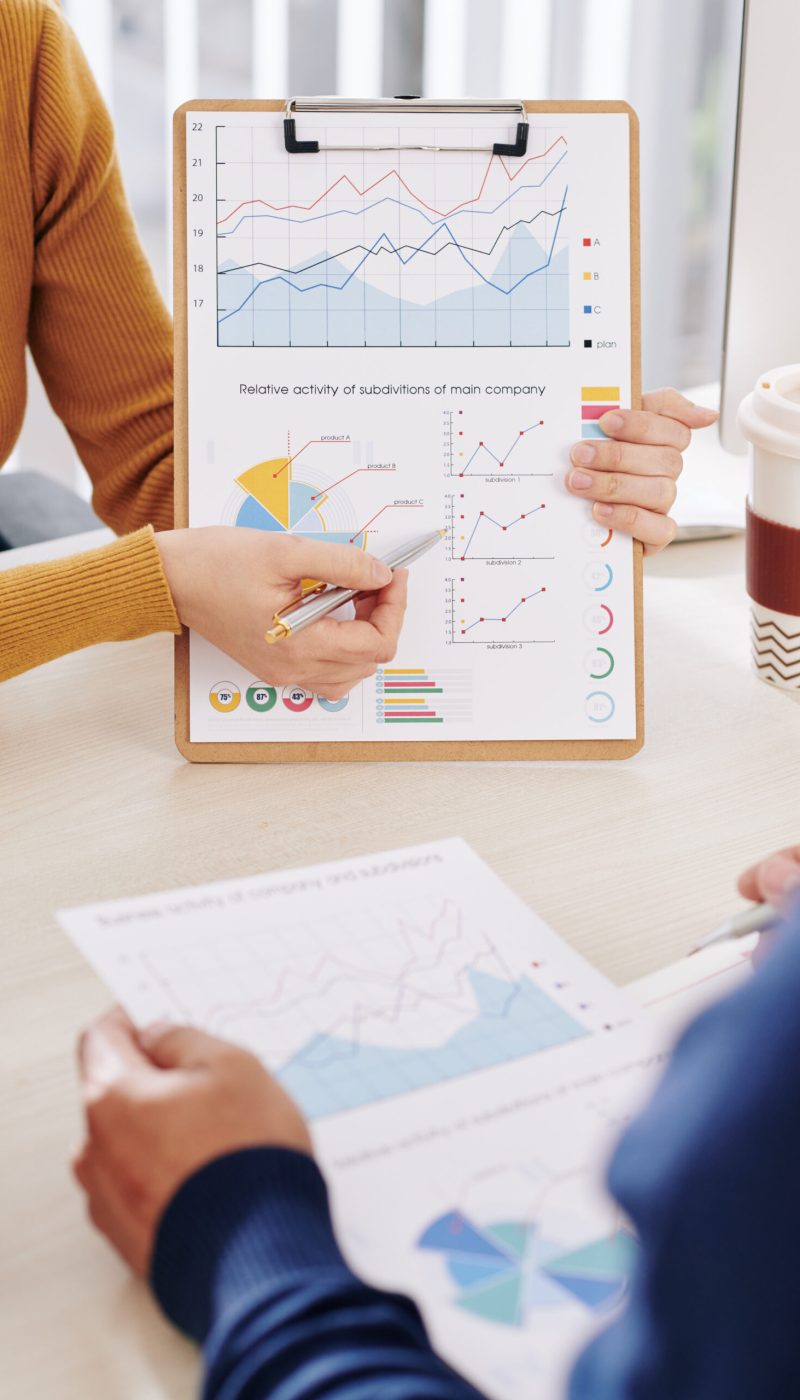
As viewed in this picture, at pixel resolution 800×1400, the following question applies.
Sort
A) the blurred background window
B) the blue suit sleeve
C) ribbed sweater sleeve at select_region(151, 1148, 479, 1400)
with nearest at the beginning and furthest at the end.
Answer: the blue suit sleeve < ribbed sweater sleeve at select_region(151, 1148, 479, 1400) < the blurred background window

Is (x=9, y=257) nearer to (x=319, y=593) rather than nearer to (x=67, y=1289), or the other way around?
(x=319, y=593)

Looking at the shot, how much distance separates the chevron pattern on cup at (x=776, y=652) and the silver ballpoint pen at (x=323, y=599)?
259 millimetres

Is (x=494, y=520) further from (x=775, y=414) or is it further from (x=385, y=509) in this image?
(x=775, y=414)

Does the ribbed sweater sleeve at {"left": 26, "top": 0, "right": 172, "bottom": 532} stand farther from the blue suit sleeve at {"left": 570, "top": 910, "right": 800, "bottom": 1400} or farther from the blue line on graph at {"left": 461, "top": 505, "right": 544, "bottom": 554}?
the blue suit sleeve at {"left": 570, "top": 910, "right": 800, "bottom": 1400}

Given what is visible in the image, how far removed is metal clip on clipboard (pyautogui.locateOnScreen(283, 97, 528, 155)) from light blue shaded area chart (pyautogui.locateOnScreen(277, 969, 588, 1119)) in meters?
0.56

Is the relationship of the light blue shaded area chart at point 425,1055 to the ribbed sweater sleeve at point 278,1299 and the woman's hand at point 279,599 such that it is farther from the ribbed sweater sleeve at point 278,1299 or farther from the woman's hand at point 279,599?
the woman's hand at point 279,599

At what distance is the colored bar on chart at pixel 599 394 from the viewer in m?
0.89

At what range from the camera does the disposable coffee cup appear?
0.93 meters

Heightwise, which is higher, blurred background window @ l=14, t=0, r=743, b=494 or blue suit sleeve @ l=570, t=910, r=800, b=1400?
blurred background window @ l=14, t=0, r=743, b=494

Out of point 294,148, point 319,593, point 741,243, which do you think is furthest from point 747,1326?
point 741,243

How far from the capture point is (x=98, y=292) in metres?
1.15

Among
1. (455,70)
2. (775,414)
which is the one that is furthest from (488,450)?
(455,70)

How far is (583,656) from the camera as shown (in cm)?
89

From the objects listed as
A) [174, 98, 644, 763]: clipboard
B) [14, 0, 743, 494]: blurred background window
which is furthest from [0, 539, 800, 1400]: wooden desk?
[14, 0, 743, 494]: blurred background window
